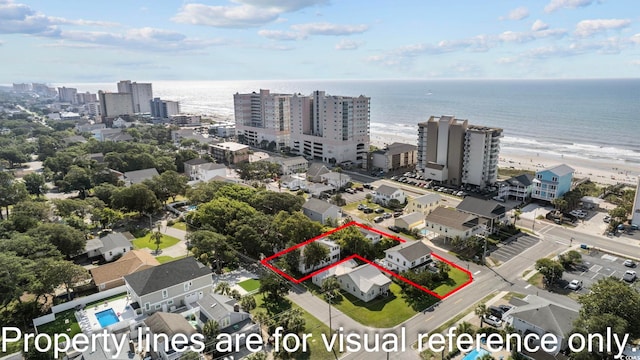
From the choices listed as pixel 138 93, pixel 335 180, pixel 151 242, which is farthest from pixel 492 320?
pixel 138 93

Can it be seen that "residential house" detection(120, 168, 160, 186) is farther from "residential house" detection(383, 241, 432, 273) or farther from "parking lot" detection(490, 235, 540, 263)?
"parking lot" detection(490, 235, 540, 263)

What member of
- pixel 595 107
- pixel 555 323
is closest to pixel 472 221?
pixel 555 323

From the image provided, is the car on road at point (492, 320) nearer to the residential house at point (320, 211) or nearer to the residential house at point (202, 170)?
the residential house at point (320, 211)

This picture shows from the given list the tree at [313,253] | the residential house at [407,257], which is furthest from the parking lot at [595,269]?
the tree at [313,253]

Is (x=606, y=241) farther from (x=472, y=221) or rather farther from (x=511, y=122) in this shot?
(x=511, y=122)

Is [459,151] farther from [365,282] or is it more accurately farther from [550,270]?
[365,282]

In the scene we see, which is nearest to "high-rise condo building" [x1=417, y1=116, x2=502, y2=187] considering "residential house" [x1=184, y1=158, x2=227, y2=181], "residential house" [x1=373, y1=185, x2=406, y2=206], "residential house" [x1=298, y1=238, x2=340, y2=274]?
"residential house" [x1=373, y1=185, x2=406, y2=206]
